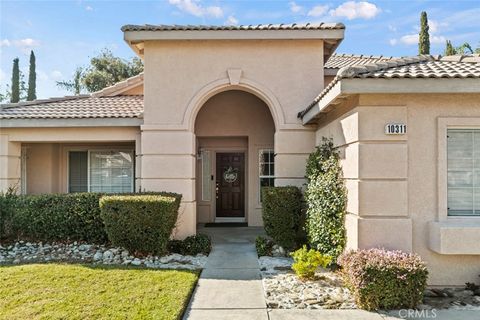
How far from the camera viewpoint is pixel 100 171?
1228cm

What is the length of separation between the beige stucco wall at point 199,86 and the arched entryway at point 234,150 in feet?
7.72

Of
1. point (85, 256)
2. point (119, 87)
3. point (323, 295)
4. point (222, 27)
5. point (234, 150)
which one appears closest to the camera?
point (323, 295)

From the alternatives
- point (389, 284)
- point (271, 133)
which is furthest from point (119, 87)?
point (389, 284)

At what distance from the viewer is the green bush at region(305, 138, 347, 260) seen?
22.7ft

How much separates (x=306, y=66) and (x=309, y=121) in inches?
68.0

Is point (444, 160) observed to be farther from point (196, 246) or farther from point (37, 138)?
point (37, 138)

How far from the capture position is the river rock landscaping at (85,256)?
7922mm

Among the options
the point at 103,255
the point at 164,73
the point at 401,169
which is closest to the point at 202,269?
the point at 103,255

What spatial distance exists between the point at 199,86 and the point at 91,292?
6004 millimetres

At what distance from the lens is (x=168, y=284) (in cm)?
627

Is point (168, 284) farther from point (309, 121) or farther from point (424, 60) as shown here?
point (424, 60)

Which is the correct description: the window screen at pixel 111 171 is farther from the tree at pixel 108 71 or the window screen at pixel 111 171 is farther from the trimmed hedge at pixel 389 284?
the tree at pixel 108 71

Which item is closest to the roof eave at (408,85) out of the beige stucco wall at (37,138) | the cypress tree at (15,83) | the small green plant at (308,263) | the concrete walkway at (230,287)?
the small green plant at (308,263)

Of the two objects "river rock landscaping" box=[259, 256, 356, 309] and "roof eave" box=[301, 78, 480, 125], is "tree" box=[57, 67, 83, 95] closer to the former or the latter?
"river rock landscaping" box=[259, 256, 356, 309]
